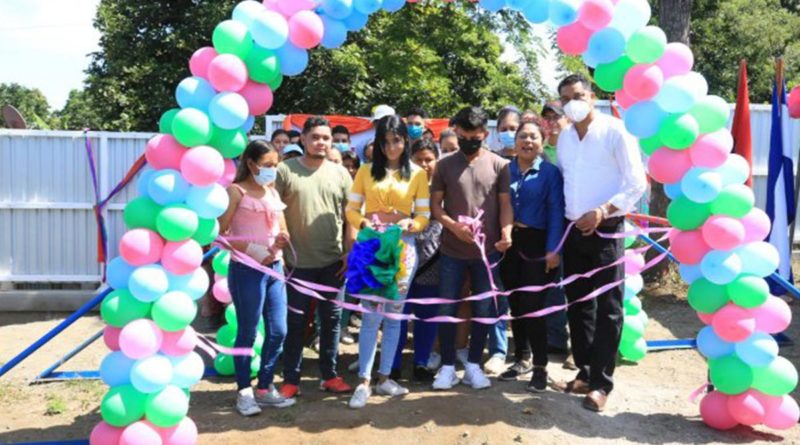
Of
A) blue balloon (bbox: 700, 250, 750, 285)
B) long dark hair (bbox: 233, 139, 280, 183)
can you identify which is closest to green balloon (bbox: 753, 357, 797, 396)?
blue balloon (bbox: 700, 250, 750, 285)

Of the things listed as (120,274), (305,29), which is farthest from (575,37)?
(120,274)

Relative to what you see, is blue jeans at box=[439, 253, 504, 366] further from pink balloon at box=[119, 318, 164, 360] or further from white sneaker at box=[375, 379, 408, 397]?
pink balloon at box=[119, 318, 164, 360]

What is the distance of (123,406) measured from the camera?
12.3 feet

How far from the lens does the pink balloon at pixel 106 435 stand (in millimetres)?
3773

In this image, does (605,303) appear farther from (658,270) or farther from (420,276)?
(658,270)

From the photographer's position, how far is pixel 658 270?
948 centimetres

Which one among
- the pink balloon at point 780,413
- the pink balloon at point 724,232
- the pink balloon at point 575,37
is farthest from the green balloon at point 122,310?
the pink balloon at point 780,413

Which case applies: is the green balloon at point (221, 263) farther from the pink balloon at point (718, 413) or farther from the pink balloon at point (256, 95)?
the pink balloon at point (718, 413)

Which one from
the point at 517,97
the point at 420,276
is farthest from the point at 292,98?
the point at 420,276

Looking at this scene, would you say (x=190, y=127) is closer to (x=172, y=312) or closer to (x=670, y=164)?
(x=172, y=312)

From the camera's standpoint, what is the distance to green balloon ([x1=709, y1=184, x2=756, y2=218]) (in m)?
4.13

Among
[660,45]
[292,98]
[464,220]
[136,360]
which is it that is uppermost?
[292,98]

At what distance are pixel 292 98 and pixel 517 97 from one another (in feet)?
16.8

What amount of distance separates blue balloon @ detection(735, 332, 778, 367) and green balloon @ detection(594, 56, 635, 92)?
67.3 inches
